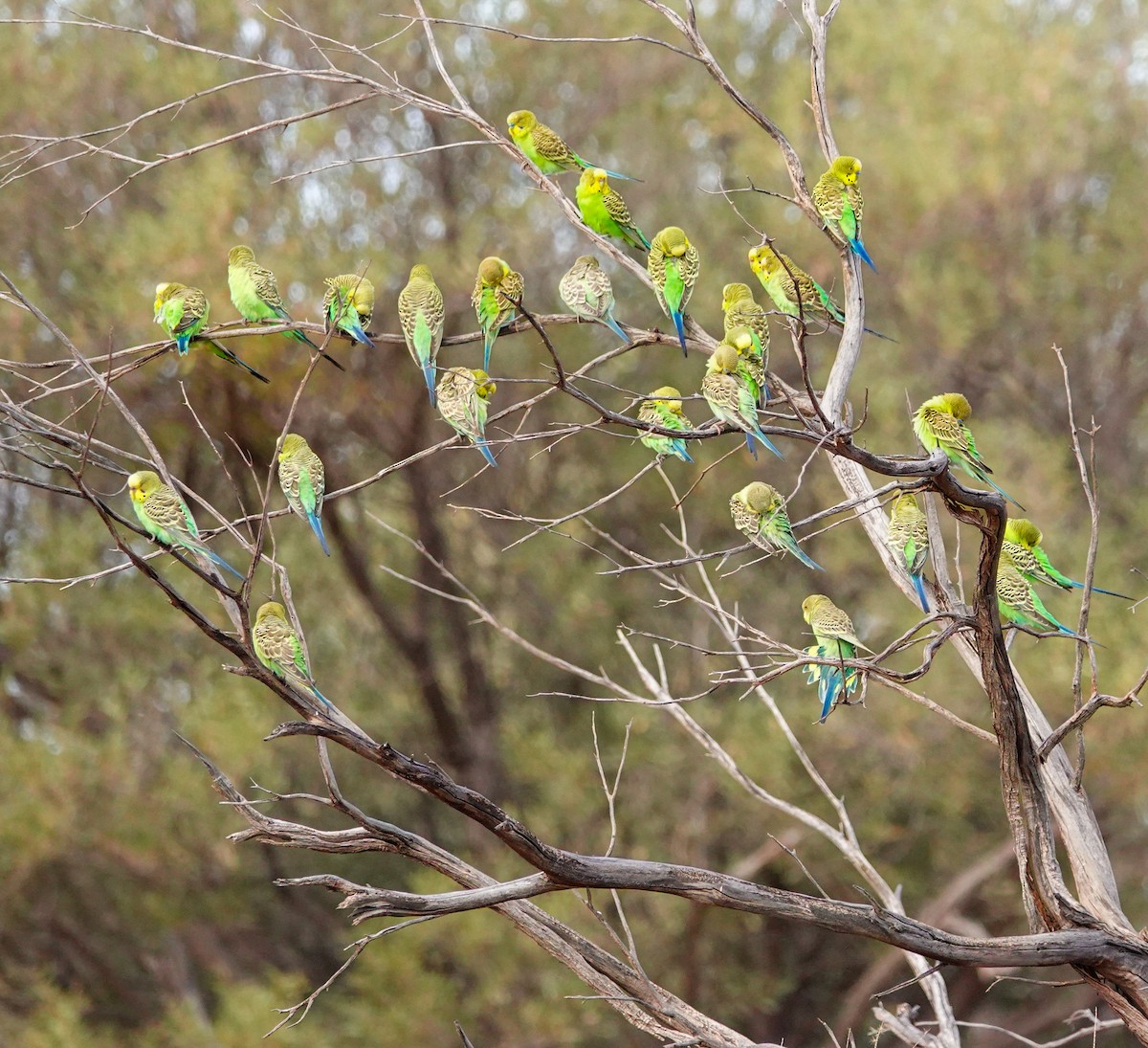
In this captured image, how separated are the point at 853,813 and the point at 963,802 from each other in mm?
594

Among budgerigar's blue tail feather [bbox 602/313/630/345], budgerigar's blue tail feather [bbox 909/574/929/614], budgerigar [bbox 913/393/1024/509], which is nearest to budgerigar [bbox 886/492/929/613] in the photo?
budgerigar's blue tail feather [bbox 909/574/929/614]

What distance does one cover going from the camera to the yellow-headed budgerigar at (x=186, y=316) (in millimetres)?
2650

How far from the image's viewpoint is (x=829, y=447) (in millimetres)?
1827

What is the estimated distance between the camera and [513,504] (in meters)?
7.99

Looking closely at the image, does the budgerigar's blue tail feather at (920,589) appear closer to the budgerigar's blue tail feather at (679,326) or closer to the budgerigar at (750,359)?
the budgerigar at (750,359)

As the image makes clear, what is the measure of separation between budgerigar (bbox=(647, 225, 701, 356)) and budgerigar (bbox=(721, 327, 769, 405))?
0.28 metres

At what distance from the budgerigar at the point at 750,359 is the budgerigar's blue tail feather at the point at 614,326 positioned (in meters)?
0.23

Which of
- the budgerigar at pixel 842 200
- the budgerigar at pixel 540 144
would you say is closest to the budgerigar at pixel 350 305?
the budgerigar at pixel 540 144

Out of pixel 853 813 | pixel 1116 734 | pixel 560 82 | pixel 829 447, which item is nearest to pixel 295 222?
pixel 560 82

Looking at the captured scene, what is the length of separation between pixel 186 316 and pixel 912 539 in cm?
160

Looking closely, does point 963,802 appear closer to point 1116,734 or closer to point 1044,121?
point 1116,734

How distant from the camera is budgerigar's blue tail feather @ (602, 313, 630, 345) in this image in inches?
104

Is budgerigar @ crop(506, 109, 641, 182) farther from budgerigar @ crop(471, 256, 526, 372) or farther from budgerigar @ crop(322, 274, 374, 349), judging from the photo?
budgerigar @ crop(471, 256, 526, 372)

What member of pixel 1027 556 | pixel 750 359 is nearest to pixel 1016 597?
pixel 1027 556
